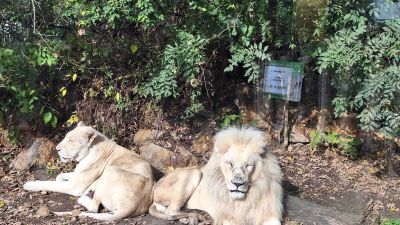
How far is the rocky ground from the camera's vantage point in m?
6.05

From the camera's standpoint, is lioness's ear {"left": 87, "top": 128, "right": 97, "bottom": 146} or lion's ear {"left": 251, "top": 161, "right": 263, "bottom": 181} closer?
lion's ear {"left": 251, "top": 161, "right": 263, "bottom": 181}

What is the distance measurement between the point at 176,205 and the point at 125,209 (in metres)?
0.61

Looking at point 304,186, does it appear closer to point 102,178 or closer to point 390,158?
point 390,158

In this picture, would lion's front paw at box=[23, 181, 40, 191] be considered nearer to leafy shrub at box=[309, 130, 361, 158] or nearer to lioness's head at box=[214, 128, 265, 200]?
lioness's head at box=[214, 128, 265, 200]

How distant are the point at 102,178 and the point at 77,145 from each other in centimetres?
60

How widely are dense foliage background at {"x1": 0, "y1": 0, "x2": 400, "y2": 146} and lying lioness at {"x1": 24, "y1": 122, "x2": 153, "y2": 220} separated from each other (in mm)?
1180

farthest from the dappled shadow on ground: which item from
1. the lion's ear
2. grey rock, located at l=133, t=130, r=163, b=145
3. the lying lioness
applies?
the lying lioness

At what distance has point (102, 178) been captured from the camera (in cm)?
629

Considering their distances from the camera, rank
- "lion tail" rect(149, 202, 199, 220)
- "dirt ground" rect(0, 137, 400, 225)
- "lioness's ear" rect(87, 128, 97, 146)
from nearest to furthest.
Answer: "lion tail" rect(149, 202, 199, 220) < "dirt ground" rect(0, 137, 400, 225) < "lioness's ear" rect(87, 128, 97, 146)

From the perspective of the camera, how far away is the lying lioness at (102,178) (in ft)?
19.5

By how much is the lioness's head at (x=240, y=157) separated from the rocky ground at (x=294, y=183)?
89 cm

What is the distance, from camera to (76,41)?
793 cm

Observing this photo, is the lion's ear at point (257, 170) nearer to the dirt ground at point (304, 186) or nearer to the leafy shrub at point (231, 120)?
the dirt ground at point (304, 186)

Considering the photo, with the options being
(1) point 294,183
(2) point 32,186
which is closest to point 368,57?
(1) point 294,183
